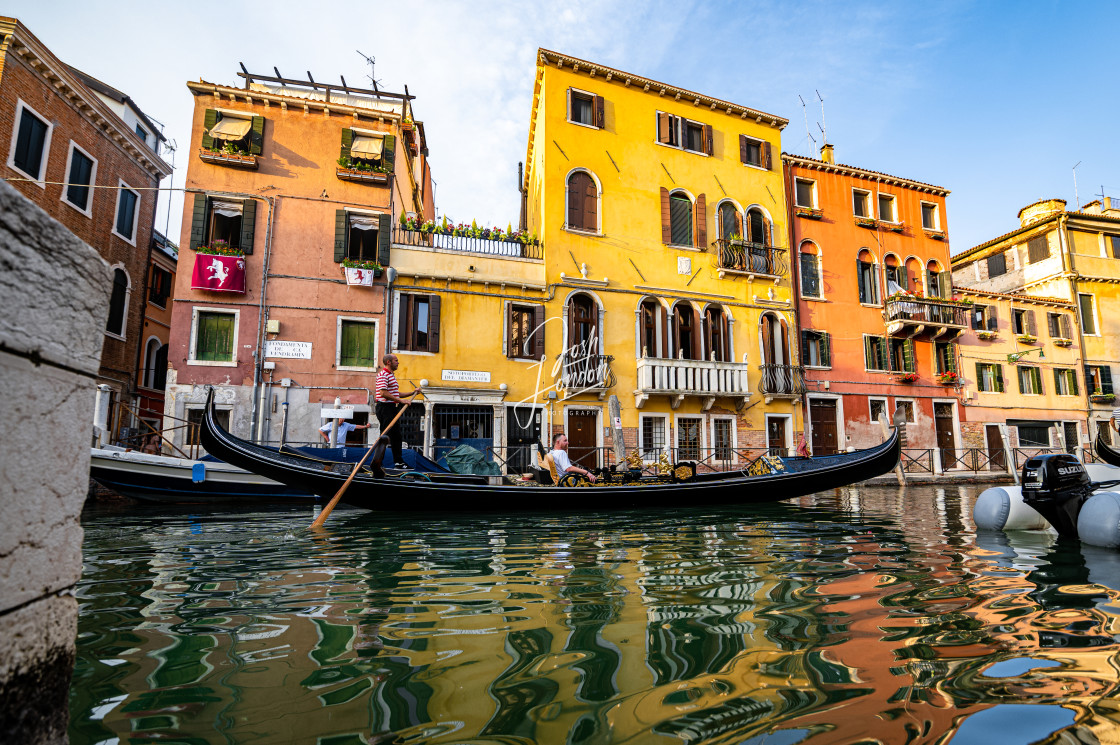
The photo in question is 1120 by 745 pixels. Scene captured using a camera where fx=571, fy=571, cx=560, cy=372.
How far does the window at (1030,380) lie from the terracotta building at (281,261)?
19.5m

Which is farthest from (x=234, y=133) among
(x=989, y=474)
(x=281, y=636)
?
(x=989, y=474)

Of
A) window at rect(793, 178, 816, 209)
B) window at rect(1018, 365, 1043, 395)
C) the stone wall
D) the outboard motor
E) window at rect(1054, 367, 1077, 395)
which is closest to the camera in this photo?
the stone wall

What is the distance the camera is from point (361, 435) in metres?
11.7

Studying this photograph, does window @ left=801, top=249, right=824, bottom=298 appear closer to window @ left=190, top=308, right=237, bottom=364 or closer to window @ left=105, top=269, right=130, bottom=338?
window @ left=190, top=308, right=237, bottom=364

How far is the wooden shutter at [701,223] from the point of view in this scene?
14.9 metres

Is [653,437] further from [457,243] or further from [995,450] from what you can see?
[995,450]

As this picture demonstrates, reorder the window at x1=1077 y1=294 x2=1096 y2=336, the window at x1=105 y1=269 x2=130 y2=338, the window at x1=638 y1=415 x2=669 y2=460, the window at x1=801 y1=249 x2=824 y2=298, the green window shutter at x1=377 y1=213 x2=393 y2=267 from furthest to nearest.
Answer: the window at x1=1077 y1=294 x2=1096 y2=336, the window at x1=801 y1=249 x2=824 y2=298, the window at x1=638 y1=415 x2=669 y2=460, the window at x1=105 y1=269 x2=130 y2=338, the green window shutter at x1=377 y1=213 x2=393 y2=267

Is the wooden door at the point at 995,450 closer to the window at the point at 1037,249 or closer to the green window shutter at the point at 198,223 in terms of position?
the window at the point at 1037,249

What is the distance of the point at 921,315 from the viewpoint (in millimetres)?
16406

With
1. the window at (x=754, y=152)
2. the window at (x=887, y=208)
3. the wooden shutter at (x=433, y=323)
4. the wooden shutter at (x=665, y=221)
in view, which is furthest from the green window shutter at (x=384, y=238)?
the window at (x=887, y=208)

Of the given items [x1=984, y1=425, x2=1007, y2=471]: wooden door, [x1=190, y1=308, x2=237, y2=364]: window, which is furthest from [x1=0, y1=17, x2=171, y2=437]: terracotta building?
[x1=984, y1=425, x2=1007, y2=471]: wooden door

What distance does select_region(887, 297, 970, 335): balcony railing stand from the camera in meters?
16.2

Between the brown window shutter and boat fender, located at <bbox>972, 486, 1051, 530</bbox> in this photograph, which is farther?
the brown window shutter

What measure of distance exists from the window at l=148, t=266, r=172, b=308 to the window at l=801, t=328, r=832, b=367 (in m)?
17.4
